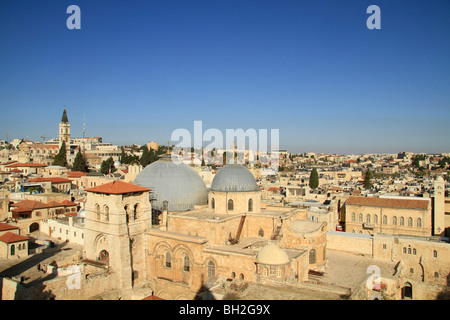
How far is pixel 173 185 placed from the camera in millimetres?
23344

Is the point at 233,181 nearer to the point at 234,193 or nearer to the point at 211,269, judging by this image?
the point at 234,193

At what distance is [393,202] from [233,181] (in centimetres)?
1733

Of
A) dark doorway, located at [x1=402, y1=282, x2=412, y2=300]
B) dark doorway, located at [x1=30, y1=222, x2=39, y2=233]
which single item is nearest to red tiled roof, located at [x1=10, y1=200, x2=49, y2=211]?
dark doorway, located at [x1=30, y1=222, x2=39, y2=233]

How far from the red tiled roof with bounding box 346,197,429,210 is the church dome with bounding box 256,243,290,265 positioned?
19062 mm

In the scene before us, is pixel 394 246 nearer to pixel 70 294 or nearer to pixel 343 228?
pixel 343 228

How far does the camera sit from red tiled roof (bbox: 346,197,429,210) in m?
30.0

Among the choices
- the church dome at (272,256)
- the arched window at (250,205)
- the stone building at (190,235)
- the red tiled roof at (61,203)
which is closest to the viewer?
the church dome at (272,256)

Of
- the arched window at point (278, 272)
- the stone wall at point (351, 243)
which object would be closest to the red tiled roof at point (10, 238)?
the arched window at point (278, 272)

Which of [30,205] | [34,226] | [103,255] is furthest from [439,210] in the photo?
[30,205]

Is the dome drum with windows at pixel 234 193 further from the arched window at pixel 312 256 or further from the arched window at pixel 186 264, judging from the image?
the arched window at pixel 186 264

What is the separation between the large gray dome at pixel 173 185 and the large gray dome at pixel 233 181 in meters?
1.92

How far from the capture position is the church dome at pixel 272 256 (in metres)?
15.8

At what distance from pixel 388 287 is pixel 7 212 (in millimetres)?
30380
